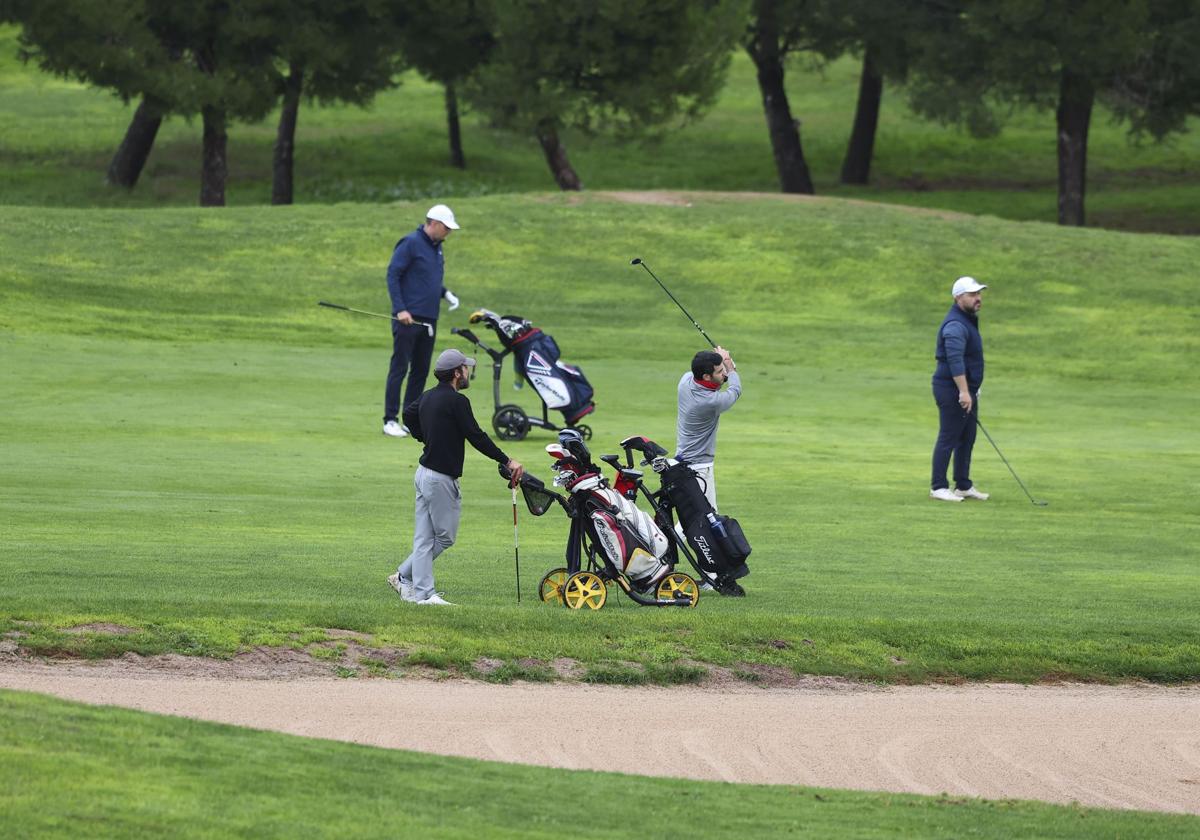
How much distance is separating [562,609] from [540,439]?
10662 millimetres

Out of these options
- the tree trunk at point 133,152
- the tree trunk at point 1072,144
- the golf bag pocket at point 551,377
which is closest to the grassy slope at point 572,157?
the tree trunk at point 133,152

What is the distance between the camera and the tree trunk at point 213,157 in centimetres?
5244

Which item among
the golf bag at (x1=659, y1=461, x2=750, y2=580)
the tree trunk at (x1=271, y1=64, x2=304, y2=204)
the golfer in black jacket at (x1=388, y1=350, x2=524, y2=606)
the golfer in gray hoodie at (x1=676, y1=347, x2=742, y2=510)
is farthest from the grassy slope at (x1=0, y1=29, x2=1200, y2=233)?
the golfer in black jacket at (x1=388, y1=350, x2=524, y2=606)

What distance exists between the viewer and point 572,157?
6875 centimetres

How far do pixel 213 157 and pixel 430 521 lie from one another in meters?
42.4

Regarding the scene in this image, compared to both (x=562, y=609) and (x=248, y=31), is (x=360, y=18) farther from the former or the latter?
(x=562, y=609)

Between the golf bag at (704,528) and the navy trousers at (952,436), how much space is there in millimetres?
6224

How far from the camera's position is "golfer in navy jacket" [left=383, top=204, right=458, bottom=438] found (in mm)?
21406

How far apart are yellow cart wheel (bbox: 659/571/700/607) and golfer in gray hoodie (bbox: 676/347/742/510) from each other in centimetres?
107

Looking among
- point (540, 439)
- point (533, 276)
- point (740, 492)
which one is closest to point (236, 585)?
point (740, 492)

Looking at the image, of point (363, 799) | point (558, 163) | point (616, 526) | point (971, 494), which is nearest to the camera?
point (363, 799)

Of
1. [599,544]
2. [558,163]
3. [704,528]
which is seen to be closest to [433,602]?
[599,544]

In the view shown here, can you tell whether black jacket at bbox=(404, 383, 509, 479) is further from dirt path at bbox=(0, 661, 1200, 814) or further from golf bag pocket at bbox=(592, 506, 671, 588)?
dirt path at bbox=(0, 661, 1200, 814)

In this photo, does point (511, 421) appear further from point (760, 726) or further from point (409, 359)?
point (760, 726)
